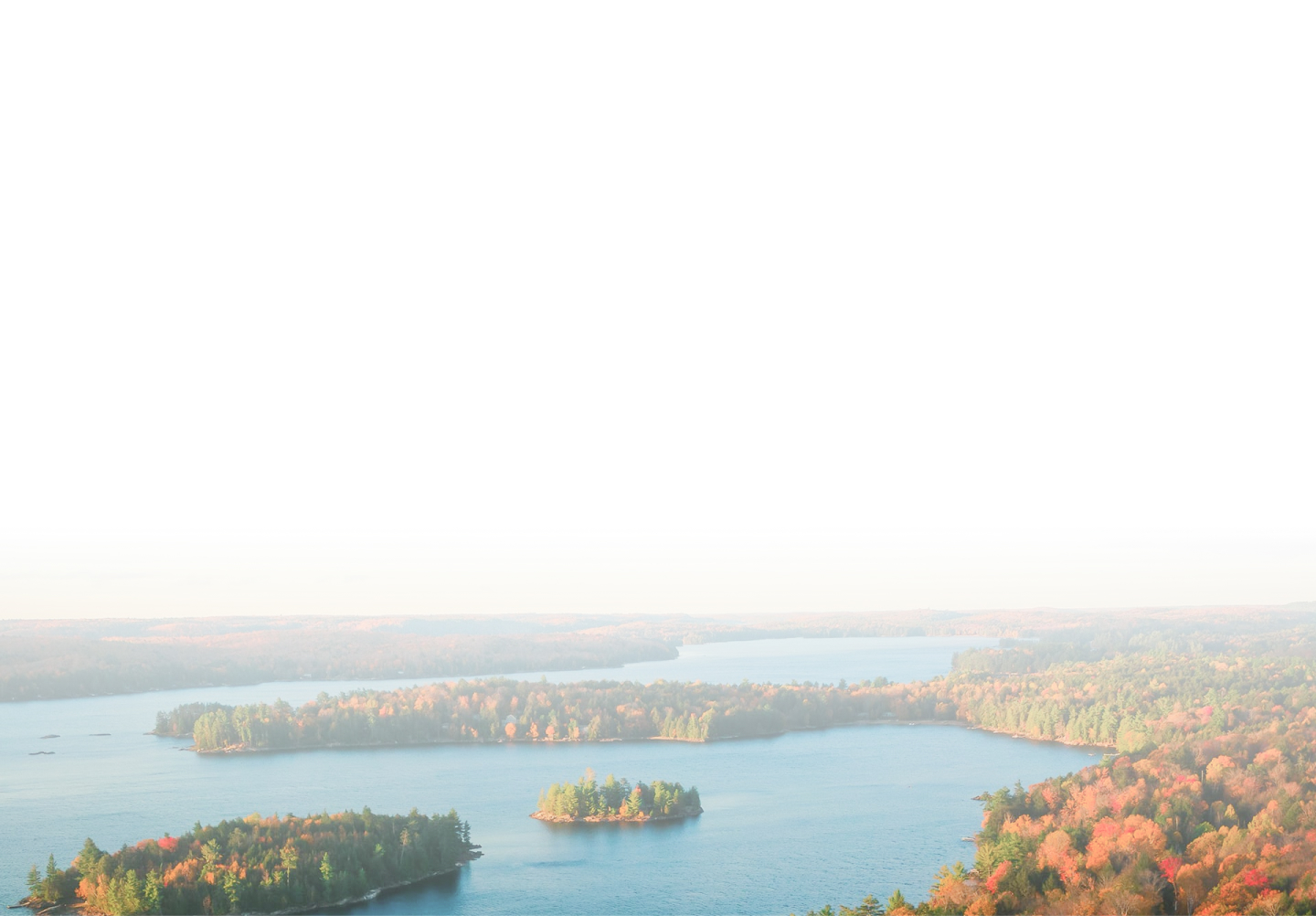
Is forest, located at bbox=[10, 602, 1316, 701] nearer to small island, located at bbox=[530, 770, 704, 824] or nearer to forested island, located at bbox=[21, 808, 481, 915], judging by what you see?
small island, located at bbox=[530, 770, 704, 824]

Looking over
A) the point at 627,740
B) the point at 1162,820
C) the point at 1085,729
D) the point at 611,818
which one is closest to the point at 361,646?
the point at 627,740

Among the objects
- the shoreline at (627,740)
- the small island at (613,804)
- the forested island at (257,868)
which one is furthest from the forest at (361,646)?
the forested island at (257,868)

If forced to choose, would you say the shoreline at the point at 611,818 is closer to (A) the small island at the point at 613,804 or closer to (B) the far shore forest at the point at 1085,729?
(A) the small island at the point at 613,804

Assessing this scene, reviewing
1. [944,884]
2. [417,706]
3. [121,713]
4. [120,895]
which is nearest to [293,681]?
[121,713]

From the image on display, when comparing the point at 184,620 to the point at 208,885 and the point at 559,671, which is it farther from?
the point at 208,885

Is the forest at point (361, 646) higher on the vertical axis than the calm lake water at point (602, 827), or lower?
higher
